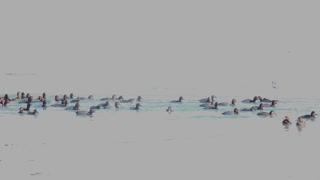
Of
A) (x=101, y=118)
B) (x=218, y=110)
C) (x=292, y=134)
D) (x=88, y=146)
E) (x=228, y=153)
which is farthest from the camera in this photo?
(x=218, y=110)

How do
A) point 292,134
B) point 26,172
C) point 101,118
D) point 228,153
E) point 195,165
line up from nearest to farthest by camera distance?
point 26,172 < point 195,165 < point 228,153 < point 292,134 < point 101,118

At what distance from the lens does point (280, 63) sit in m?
170

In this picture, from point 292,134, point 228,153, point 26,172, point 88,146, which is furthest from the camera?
point 292,134

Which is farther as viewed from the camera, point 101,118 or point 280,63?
point 280,63

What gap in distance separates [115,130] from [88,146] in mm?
6396

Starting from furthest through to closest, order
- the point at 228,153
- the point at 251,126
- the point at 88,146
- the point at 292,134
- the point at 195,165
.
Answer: the point at 251,126 → the point at 292,134 → the point at 88,146 → the point at 228,153 → the point at 195,165

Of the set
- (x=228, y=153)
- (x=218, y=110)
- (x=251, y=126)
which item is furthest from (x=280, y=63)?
(x=228, y=153)

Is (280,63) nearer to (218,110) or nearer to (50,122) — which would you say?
(218,110)

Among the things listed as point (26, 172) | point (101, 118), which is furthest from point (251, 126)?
point (26, 172)

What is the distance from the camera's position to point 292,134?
33.5 meters

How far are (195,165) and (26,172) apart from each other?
6157mm

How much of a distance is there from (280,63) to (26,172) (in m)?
152

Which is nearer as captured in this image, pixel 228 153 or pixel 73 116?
pixel 228 153

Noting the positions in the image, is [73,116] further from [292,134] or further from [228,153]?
[228,153]
